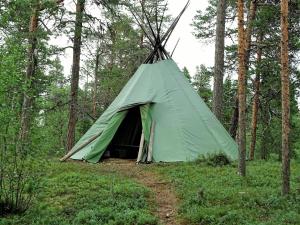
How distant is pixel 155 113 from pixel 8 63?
23.6 ft

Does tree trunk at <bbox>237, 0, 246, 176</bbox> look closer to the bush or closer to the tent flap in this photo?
the tent flap

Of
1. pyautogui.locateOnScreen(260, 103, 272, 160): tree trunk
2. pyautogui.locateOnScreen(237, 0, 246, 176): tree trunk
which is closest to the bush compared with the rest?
pyautogui.locateOnScreen(237, 0, 246, 176): tree trunk

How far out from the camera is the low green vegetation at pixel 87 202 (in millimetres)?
6797

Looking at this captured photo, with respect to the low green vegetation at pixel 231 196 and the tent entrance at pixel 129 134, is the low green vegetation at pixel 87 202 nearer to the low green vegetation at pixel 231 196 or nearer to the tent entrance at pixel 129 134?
the low green vegetation at pixel 231 196

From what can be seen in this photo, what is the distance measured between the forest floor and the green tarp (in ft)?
4.93

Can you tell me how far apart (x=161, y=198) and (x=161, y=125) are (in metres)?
4.98

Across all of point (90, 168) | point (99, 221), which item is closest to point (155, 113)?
point (90, 168)

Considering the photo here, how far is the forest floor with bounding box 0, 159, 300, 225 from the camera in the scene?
6.81 m

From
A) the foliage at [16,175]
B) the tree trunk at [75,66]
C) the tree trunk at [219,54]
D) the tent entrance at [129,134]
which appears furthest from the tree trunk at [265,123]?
the foliage at [16,175]

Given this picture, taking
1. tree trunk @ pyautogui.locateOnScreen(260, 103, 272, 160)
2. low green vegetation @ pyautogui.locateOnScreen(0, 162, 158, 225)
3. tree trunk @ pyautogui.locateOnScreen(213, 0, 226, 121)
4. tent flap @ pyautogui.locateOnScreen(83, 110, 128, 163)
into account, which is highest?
tree trunk @ pyautogui.locateOnScreen(213, 0, 226, 121)

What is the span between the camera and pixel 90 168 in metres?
11.3

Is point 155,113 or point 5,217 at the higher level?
point 155,113

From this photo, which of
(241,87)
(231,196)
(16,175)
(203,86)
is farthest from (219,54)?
(203,86)

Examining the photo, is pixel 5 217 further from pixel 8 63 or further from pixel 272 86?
pixel 272 86
